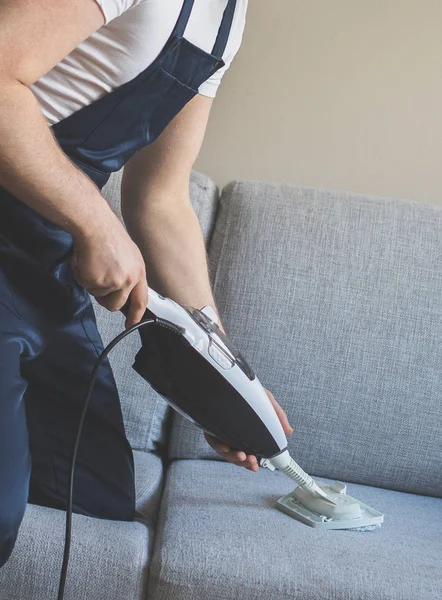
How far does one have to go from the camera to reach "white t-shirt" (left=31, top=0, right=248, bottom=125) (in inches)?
39.2

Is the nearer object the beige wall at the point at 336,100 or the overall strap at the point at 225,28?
the overall strap at the point at 225,28

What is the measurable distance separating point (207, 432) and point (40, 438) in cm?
27

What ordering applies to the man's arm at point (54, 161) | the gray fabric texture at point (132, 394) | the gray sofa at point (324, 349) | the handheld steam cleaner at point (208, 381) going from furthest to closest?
1. the gray fabric texture at point (132, 394)
2. the gray sofa at point (324, 349)
3. the handheld steam cleaner at point (208, 381)
4. the man's arm at point (54, 161)

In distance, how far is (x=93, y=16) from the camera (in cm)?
91

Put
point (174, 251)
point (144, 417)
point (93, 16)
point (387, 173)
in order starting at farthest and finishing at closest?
point (387, 173) → point (144, 417) → point (174, 251) → point (93, 16)

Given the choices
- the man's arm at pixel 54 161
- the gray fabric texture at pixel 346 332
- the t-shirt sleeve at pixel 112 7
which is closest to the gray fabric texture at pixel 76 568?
the man's arm at pixel 54 161

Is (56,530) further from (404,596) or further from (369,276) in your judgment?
(369,276)

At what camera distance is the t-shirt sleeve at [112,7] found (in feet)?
3.01

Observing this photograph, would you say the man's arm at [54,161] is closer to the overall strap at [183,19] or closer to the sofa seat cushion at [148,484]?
the overall strap at [183,19]

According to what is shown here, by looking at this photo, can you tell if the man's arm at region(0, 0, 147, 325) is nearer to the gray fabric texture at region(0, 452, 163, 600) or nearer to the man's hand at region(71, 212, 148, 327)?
the man's hand at region(71, 212, 148, 327)

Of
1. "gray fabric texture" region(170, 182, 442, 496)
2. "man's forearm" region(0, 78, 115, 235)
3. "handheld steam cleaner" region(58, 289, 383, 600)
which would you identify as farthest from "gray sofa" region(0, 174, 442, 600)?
"man's forearm" region(0, 78, 115, 235)

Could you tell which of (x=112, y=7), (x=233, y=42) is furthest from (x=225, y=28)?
(x=112, y=7)

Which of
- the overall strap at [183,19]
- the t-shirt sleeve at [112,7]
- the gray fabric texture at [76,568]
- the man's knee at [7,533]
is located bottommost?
the gray fabric texture at [76,568]

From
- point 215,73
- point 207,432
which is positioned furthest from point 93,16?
point 207,432
